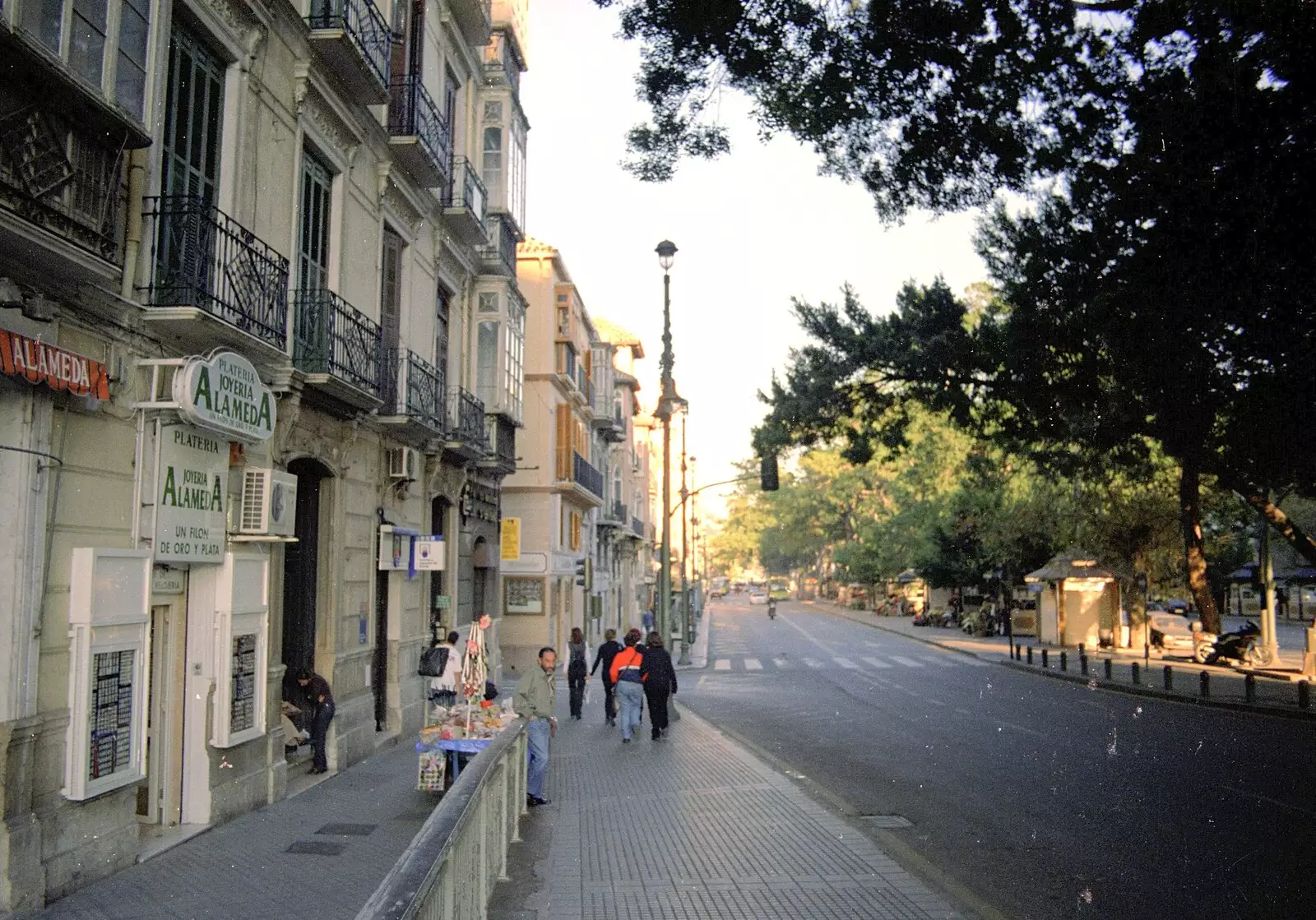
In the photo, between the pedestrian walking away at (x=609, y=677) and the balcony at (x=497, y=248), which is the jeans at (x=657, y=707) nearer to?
the pedestrian walking away at (x=609, y=677)

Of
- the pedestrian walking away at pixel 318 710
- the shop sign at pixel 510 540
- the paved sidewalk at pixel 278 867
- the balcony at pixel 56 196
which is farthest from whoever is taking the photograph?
the shop sign at pixel 510 540

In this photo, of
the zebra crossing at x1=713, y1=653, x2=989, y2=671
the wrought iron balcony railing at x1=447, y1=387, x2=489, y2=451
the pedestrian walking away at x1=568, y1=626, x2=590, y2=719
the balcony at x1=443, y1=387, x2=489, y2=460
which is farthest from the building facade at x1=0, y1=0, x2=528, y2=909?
the zebra crossing at x1=713, y1=653, x2=989, y2=671

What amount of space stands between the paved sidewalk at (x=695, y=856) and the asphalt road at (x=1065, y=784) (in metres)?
0.72

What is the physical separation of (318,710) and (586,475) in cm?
2628

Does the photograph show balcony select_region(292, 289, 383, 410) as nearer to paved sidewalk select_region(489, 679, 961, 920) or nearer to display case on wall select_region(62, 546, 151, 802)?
display case on wall select_region(62, 546, 151, 802)

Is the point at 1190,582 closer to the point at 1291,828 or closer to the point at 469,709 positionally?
the point at 1291,828

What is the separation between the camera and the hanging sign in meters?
16.5

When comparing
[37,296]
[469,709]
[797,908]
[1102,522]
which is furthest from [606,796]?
[1102,522]

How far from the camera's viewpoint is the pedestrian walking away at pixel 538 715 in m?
10.9

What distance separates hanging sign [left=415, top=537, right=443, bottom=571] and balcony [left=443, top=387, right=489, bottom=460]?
5.56ft

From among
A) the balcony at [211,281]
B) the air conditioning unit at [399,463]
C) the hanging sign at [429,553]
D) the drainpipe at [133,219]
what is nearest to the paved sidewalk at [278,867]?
the balcony at [211,281]

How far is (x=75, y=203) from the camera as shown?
7613mm

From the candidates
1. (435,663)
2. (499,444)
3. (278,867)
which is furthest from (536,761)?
(499,444)

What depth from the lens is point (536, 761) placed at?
1095 centimetres
